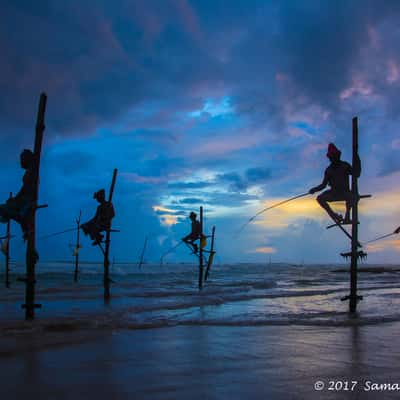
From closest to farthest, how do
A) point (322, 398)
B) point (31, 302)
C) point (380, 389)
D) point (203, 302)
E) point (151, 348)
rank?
point (322, 398), point (380, 389), point (151, 348), point (31, 302), point (203, 302)

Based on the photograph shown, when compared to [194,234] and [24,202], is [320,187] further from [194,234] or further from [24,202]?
[194,234]

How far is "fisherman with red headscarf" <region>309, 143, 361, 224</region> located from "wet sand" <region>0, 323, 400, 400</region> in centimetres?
327

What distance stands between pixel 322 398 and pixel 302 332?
4204 mm

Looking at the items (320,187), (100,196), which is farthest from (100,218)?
(320,187)

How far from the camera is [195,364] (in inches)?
210

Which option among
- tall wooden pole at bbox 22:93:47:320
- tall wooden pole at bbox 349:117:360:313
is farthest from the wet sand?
tall wooden pole at bbox 349:117:360:313

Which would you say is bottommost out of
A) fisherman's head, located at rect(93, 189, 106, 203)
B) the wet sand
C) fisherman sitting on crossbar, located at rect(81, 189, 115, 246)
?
the wet sand

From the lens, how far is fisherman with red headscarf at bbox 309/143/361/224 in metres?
10.2

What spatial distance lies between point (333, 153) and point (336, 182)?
74 centimetres

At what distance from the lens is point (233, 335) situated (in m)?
7.78

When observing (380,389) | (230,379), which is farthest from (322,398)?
(230,379)

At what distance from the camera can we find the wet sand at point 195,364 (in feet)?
13.8

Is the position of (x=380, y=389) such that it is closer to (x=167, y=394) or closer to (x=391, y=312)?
(x=167, y=394)

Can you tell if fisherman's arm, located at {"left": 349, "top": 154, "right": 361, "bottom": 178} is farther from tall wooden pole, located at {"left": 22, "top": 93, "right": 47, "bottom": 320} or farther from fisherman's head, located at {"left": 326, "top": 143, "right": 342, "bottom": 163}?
tall wooden pole, located at {"left": 22, "top": 93, "right": 47, "bottom": 320}
